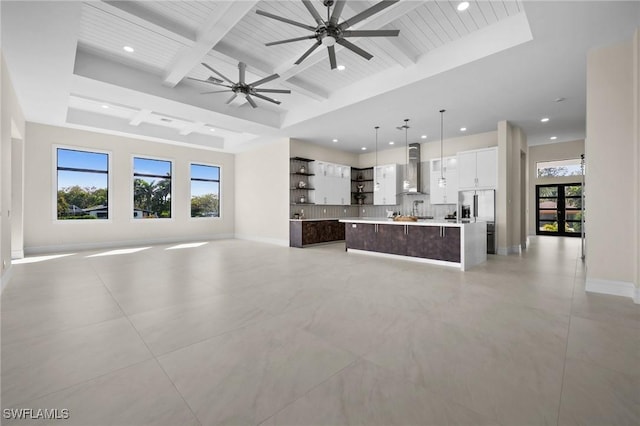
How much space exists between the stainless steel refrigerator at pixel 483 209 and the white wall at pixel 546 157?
6085mm

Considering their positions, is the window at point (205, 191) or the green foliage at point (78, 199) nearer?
the green foliage at point (78, 199)

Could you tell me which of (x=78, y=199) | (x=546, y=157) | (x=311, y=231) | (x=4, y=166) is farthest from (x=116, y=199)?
(x=546, y=157)

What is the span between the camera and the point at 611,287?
3814 millimetres

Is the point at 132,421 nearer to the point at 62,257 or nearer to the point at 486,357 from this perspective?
the point at 486,357

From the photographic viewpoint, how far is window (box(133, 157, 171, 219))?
360 inches

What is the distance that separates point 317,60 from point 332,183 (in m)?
5.40

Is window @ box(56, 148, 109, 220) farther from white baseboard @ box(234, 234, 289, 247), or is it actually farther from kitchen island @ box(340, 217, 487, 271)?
kitchen island @ box(340, 217, 487, 271)

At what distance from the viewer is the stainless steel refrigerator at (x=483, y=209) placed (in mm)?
7219

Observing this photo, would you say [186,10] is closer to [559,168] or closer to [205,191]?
[205,191]

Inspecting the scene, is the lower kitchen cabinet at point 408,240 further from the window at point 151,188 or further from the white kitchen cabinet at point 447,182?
the window at point 151,188

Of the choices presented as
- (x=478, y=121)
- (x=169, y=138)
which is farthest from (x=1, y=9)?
(x=478, y=121)

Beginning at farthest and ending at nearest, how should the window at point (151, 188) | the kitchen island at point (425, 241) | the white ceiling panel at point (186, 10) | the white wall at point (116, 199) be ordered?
1. the window at point (151, 188)
2. the white wall at point (116, 199)
3. the kitchen island at point (425, 241)
4. the white ceiling panel at point (186, 10)

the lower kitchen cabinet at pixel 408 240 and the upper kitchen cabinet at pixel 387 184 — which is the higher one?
the upper kitchen cabinet at pixel 387 184

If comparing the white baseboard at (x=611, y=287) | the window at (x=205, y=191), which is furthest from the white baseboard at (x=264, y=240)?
the white baseboard at (x=611, y=287)
